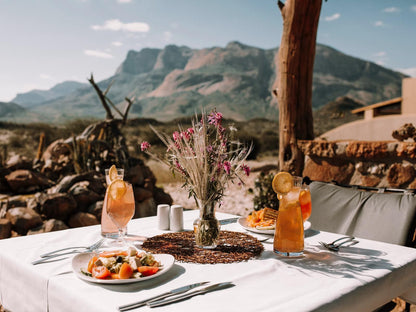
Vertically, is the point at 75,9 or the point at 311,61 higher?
the point at 75,9

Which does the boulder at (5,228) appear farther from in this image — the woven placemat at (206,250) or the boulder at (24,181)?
the woven placemat at (206,250)

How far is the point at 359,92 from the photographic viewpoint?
2798 centimetres

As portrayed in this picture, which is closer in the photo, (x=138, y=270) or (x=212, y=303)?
(x=212, y=303)

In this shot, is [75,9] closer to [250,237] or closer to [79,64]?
[79,64]

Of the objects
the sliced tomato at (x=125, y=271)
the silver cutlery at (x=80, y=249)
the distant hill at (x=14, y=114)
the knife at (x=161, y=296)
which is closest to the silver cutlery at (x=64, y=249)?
the silver cutlery at (x=80, y=249)

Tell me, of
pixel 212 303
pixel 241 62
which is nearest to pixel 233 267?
pixel 212 303

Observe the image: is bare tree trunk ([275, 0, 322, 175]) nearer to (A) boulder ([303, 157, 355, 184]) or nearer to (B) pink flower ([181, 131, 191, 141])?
(A) boulder ([303, 157, 355, 184])

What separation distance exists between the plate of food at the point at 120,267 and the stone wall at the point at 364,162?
2039 mm

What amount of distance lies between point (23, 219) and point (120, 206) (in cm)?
213

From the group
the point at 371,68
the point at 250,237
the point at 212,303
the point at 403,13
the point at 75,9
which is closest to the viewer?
the point at 212,303

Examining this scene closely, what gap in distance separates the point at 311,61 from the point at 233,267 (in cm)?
248

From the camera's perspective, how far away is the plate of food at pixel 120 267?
0.90 metres

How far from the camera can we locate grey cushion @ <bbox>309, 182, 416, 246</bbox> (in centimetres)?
153

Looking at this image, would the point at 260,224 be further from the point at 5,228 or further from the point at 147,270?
the point at 5,228
